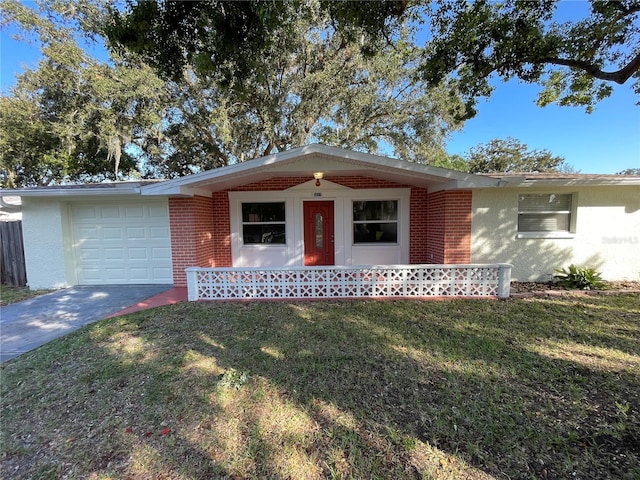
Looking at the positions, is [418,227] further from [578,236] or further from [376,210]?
[578,236]

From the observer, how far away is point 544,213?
298 inches

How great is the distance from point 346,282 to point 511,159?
3231 centimetres

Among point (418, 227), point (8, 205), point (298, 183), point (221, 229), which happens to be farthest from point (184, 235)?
point (418, 227)

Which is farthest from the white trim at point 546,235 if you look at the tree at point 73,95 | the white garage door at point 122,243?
the tree at point 73,95

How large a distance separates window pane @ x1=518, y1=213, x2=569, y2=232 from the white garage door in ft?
31.1

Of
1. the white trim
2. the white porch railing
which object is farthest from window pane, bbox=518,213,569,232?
the white porch railing

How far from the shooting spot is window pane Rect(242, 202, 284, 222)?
8.58 m

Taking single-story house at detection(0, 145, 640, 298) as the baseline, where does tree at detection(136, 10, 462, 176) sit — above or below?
above

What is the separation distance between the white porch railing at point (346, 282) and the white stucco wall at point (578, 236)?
69.6 inches

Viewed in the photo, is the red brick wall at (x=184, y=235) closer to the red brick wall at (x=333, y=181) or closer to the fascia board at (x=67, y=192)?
the fascia board at (x=67, y=192)

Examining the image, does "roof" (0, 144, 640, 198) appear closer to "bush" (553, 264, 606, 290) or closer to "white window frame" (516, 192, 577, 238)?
"white window frame" (516, 192, 577, 238)

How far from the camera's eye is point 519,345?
4.08 meters

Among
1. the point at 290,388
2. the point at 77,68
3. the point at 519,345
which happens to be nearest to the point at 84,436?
the point at 290,388

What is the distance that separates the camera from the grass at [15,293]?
6.70 metres
